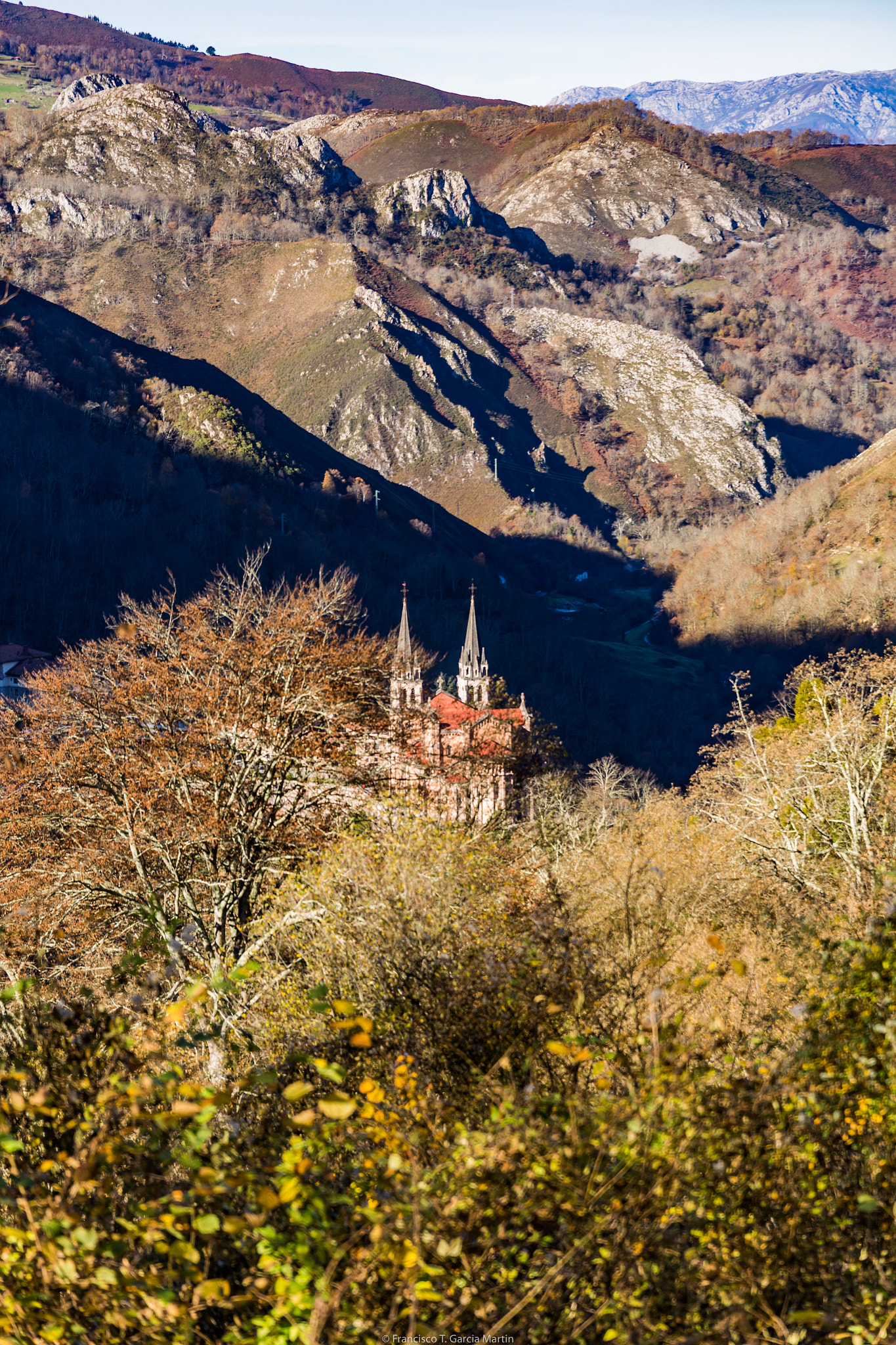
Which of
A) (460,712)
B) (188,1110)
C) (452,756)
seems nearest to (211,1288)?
(188,1110)

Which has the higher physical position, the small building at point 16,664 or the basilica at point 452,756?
the basilica at point 452,756

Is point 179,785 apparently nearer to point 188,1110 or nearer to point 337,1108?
point 188,1110

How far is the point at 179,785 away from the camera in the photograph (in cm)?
1769

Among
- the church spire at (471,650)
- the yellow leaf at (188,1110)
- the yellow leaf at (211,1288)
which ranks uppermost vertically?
the yellow leaf at (188,1110)

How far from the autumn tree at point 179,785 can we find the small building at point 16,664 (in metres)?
51.5

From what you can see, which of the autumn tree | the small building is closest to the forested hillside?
the autumn tree

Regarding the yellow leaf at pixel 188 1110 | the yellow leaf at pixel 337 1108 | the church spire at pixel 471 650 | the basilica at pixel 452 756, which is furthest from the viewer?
the church spire at pixel 471 650

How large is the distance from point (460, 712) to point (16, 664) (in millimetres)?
50180

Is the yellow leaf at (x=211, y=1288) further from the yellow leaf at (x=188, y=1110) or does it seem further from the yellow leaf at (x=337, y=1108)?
the yellow leaf at (x=337, y=1108)

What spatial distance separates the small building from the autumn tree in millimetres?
51455

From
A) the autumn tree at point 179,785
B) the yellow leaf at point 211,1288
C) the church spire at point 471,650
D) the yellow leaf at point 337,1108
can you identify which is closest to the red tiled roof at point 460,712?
the autumn tree at point 179,785

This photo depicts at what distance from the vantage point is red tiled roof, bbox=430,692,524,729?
81.8 ft

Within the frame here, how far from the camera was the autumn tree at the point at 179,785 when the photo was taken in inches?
679

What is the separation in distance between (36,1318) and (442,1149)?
246 centimetres
